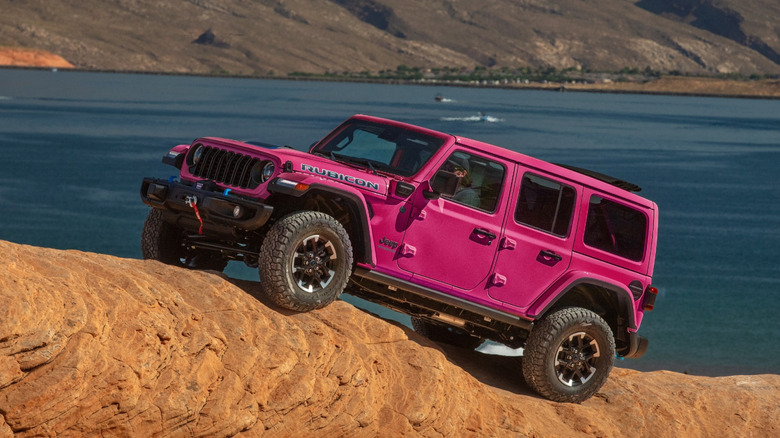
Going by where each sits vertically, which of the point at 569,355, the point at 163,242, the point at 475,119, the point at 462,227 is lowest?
the point at 569,355

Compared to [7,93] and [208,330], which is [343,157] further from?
[7,93]

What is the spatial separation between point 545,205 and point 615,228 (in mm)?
940

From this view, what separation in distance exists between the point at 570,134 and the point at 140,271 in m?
118

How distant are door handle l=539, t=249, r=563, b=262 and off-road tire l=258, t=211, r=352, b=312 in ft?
7.03

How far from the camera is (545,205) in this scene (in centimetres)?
1030

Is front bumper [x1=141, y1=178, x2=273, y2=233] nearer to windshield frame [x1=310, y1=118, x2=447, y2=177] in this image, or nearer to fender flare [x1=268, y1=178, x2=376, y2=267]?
fender flare [x1=268, y1=178, x2=376, y2=267]

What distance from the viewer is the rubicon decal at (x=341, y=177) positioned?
9031 millimetres

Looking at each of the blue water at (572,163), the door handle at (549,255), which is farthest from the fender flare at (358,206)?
the blue water at (572,163)

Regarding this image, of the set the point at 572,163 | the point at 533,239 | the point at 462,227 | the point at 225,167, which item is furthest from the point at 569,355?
the point at 572,163

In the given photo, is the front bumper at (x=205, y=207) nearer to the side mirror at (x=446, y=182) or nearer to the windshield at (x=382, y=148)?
the windshield at (x=382, y=148)

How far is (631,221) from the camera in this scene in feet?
35.7

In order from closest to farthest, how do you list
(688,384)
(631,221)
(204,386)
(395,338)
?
(204,386)
(395,338)
(631,221)
(688,384)

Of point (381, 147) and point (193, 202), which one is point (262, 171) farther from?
point (381, 147)

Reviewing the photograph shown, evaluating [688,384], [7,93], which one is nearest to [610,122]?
[7,93]
